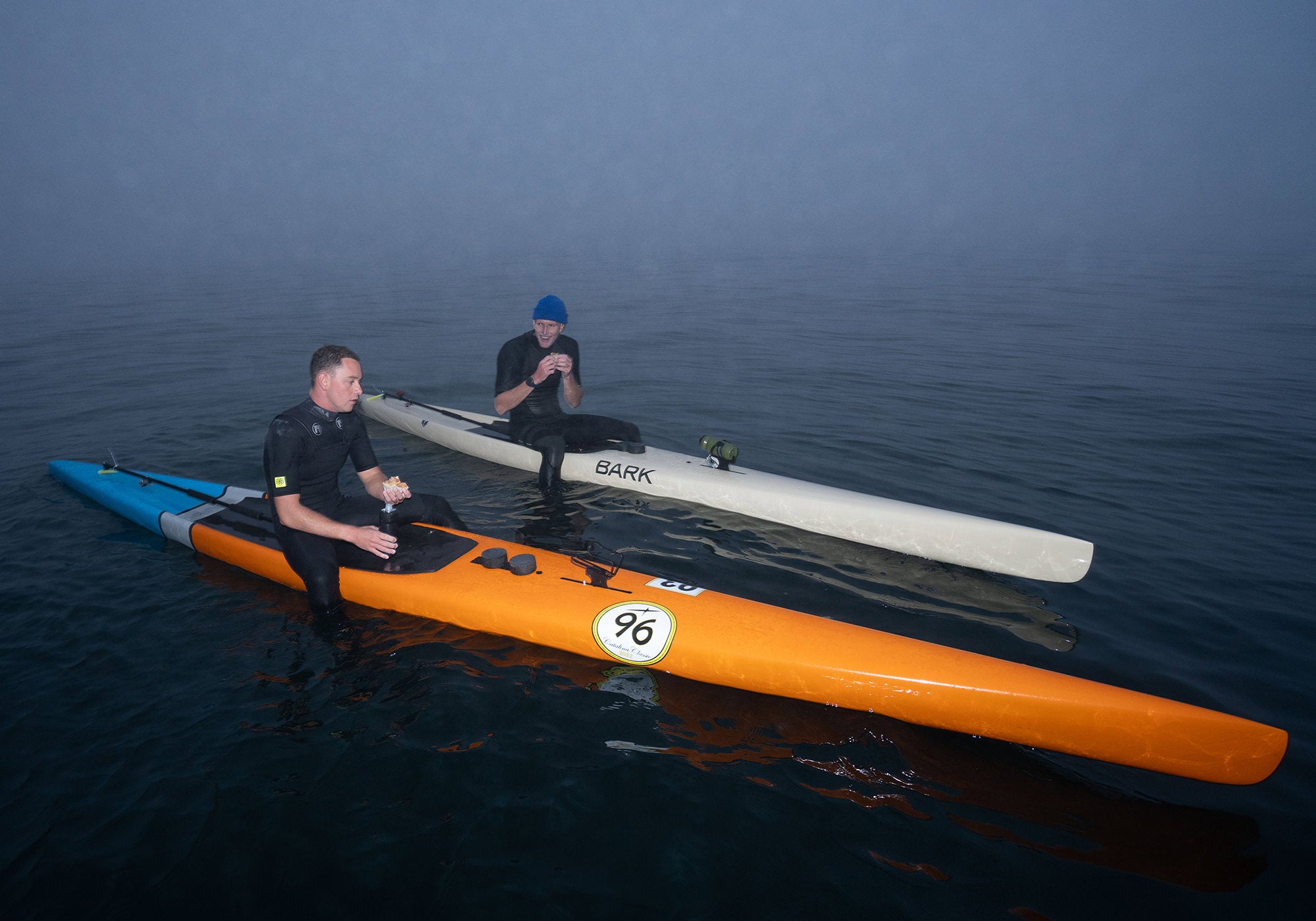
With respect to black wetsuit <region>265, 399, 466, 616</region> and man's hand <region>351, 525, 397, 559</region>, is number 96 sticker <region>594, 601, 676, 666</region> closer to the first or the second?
man's hand <region>351, 525, 397, 559</region>

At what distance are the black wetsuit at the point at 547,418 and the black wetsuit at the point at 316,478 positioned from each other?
2318mm

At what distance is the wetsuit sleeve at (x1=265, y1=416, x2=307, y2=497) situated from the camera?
4578 mm

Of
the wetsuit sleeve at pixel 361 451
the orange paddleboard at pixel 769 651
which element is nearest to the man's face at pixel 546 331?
the wetsuit sleeve at pixel 361 451

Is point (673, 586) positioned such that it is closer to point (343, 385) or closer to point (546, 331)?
point (343, 385)

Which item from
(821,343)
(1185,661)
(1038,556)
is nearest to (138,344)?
(821,343)

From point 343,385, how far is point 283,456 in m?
0.62

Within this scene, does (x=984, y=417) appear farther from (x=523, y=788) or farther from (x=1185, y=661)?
(x=523, y=788)

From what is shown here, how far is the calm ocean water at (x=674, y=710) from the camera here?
3.05 metres

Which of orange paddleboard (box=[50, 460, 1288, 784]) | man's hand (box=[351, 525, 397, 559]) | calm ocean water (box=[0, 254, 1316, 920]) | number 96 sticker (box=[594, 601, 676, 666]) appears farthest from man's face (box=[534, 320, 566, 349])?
number 96 sticker (box=[594, 601, 676, 666])

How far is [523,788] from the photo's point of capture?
3494 millimetres

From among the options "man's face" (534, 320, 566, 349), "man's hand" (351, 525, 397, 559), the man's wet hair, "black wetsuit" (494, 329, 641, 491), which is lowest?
"man's hand" (351, 525, 397, 559)

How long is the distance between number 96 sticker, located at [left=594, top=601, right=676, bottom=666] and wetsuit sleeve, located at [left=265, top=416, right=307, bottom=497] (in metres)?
2.30

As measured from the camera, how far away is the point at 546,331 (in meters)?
7.21

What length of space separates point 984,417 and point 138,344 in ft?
61.7
